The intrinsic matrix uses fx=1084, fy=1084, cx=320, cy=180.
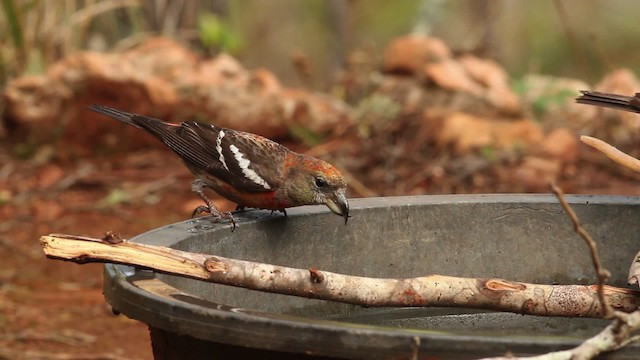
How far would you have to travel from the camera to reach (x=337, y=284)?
247 cm

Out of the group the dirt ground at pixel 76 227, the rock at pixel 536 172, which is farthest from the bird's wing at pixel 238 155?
the rock at pixel 536 172

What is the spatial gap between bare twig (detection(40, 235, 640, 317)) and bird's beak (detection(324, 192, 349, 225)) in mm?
565

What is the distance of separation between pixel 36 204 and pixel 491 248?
5136 millimetres

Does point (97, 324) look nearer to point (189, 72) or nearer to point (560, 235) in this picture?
point (189, 72)

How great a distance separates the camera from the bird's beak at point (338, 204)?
10.1 feet

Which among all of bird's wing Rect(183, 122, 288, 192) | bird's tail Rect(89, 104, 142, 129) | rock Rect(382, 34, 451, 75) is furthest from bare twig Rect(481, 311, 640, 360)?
rock Rect(382, 34, 451, 75)

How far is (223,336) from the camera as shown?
1.99m

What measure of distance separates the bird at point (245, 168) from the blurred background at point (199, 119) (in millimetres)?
2388

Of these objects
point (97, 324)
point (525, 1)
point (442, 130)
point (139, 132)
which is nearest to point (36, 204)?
point (139, 132)

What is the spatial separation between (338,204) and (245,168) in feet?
2.78

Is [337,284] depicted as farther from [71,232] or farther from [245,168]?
[71,232]

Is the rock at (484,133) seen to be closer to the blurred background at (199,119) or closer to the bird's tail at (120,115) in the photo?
the blurred background at (199,119)

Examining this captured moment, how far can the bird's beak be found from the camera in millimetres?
3085

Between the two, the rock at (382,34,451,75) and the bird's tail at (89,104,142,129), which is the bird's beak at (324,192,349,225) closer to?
the bird's tail at (89,104,142,129)
